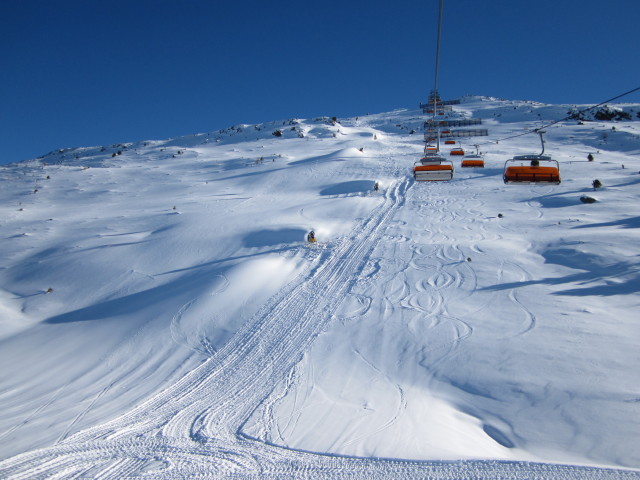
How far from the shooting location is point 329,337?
8.45 meters

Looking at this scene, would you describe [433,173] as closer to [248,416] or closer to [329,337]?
[329,337]

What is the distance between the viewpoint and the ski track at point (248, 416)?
495 centimetres

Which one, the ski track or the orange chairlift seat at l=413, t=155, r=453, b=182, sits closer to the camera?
the ski track

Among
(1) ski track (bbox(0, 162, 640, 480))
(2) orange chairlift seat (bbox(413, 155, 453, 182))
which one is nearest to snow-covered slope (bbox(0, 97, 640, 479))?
(1) ski track (bbox(0, 162, 640, 480))

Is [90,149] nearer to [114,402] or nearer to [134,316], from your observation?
[134,316]

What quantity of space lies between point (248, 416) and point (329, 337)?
2719 millimetres

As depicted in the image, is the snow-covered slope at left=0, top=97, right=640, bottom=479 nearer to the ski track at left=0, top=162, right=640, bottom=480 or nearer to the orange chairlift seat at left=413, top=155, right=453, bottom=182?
the ski track at left=0, top=162, right=640, bottom=480

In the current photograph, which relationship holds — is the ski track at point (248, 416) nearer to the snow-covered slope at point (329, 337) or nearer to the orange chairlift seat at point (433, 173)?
the snow-covered slope at point (329, 337)

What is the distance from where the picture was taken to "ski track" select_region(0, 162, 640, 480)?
4.95 m

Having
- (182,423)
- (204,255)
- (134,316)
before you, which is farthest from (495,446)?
(204,255)

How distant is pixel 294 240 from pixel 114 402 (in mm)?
8402

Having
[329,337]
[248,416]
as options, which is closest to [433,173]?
[329,337]

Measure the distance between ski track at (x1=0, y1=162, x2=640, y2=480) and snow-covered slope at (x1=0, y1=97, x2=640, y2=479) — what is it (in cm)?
3

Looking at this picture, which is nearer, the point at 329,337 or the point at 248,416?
the point at 248,416
